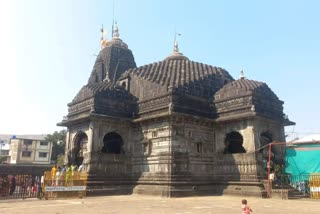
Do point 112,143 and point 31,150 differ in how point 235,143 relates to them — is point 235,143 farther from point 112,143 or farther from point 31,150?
point 31,150

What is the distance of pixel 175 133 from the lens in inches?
829

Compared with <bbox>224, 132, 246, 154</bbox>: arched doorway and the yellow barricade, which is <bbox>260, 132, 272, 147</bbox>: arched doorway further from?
the yellow barricade

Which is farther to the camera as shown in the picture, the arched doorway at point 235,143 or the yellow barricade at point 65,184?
the arched doorway at point 235,143

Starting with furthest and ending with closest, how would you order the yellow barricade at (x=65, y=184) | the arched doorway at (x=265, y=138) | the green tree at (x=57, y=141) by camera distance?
the green tree at (x=57, y=141) → the arched doorway at (x=265, y=138) → the yellow barricade at (x=65, y=184)

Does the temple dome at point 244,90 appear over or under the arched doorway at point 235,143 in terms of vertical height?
over

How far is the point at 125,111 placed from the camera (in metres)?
23.8

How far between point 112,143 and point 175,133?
5.71 metres

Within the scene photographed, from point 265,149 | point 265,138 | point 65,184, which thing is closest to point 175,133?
point 265,149

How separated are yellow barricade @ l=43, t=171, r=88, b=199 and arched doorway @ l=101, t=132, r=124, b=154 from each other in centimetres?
393

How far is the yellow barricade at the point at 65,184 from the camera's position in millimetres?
18545

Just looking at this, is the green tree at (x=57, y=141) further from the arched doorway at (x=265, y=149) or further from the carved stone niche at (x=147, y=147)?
the arched doorway at (x=265, y=149)

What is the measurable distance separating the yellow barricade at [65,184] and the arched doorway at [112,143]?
3926 mm

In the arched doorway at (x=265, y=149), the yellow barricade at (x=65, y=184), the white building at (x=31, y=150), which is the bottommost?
the yellow barricade at (x=65, y=184)

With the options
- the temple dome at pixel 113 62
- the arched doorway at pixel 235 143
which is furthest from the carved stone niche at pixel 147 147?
the temple dome at pixel 113 62
